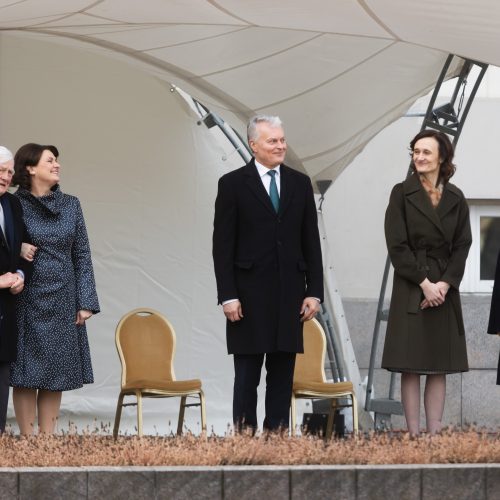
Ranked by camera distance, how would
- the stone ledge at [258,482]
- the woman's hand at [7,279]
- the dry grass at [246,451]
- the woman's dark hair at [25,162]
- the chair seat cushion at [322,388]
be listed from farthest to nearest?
Result: the chair seat cushion at [322,388]
the woman's dark hair at [25,162]
the woman's hand at [7,279]
the dry grass at [246,451]
the stone ledge at [258,482]

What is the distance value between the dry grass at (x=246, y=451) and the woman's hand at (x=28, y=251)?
1.08 metres

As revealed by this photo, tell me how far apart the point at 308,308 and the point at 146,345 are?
7.68 ft

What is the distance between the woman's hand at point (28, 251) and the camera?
6.29 metres

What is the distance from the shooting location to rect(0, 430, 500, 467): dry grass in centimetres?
497

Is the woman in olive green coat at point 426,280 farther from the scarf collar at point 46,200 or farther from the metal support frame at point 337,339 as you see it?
the metal support frame at point 337,339

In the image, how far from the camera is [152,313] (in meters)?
8.31

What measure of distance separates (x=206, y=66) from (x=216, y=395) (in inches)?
89.6

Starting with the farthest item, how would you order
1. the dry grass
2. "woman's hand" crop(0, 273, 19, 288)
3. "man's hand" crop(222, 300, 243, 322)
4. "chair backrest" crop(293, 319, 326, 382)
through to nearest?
"chair backrest" crop(293, 319, 326, 382)
"woman's hand" crop(0, 273, 19, 288)
"man's hand" crop(222, 300, 243, 322)
the dry grass

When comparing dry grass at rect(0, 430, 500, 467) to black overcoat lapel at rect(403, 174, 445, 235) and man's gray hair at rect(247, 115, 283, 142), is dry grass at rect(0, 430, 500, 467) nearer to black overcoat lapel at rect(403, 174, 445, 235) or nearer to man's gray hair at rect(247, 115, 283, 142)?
black overcoat lapel at rect(403, 174, 445, 235)

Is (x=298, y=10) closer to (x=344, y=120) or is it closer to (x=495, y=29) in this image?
(x=495, y=29)

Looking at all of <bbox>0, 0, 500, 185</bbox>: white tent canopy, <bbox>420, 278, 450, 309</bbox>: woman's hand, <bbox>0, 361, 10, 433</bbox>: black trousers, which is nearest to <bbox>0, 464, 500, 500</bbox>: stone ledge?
<bbox>0, 361, 10, 433</bbox>: black trousers

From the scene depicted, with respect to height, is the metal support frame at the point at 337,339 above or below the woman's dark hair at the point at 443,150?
below

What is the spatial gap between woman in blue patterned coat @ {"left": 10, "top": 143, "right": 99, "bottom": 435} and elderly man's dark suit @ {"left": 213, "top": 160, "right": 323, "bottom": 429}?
2.67ft

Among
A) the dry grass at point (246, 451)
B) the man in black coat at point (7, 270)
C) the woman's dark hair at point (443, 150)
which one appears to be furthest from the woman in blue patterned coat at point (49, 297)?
the woman's dark hair at point (443, 150)
